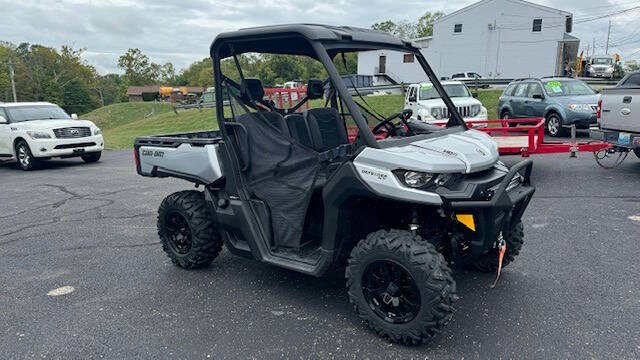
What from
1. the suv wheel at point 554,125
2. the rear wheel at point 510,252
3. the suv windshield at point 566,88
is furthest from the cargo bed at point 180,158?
the suv windshield at point 566,88

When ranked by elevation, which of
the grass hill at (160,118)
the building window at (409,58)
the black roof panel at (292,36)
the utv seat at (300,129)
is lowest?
the grass hill at (160,118)

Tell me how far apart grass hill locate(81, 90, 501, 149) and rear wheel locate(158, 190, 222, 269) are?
0.90 meters

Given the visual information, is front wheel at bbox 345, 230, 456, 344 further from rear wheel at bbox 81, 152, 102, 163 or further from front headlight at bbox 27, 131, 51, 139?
rear wheel at bbox 81, 152, 102, 163

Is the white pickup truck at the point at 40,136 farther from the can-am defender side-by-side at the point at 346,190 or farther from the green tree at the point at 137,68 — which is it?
the green tree at the point at 137,68

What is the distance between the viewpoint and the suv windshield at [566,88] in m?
13.3

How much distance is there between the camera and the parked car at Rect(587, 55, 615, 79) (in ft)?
116

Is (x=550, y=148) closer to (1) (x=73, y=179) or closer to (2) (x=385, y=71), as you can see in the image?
(2) (x=385, y=71)

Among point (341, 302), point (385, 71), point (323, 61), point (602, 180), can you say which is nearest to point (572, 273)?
point (341, 302)

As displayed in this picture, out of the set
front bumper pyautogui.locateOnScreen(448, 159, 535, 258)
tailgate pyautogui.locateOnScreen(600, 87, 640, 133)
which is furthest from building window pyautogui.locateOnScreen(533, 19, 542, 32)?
front bumper pyautogui.locateOnScreen(448, 159, 535, 258)

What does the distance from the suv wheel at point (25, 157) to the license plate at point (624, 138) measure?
1280 centimetres

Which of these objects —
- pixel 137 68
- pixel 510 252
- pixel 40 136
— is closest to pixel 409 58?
pixel 510 252

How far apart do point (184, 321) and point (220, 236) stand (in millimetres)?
1076

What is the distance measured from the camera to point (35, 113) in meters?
12.9

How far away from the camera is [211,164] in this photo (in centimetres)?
423
